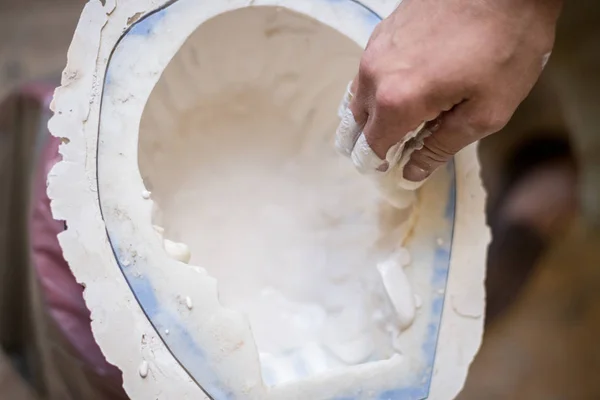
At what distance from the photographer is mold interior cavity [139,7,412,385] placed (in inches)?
23.2

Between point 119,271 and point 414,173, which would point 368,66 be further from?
point 119,271

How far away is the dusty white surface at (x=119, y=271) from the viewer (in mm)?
488

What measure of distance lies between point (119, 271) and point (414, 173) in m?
0.26

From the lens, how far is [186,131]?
2.14ft

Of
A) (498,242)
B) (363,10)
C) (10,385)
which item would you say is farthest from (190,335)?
(498,242)

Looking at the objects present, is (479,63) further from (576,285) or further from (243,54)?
(576,285)

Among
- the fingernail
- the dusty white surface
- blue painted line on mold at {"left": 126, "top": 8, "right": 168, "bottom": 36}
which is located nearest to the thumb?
the fingernail

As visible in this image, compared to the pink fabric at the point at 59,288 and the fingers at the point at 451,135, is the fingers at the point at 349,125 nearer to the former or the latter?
the fingers at the point at 451,135

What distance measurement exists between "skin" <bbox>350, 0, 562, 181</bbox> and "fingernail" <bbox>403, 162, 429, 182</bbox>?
0.20 ft

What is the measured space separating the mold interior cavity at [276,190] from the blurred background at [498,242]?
0.19 meters

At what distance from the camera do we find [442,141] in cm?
48

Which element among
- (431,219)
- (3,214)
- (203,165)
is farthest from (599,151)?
(3,214)

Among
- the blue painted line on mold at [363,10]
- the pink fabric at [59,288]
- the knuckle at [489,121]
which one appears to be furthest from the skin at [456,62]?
the pink fabric at [59,288]

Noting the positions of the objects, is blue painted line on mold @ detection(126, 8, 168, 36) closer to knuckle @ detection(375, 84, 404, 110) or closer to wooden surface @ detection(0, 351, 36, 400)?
knuckle @ detection(375, 84, 404, 110)
